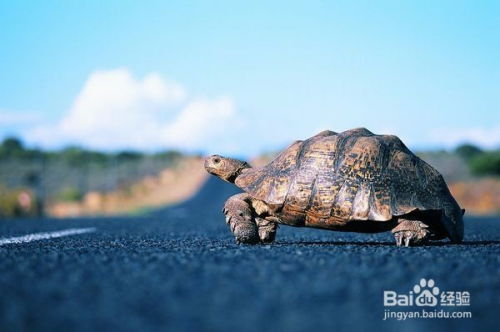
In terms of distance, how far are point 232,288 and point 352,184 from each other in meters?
3.01

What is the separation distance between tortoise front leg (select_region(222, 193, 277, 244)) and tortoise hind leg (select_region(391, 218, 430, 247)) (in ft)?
4.68

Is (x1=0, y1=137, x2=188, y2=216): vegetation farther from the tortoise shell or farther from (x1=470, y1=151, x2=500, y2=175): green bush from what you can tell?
(x1=470, y1=151, x2=500, y2=175): green bush

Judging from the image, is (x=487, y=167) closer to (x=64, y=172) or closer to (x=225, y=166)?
(x=64, y=172)

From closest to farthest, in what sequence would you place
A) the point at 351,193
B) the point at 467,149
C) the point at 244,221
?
the point at 351,193, the point at 244,221, the point at 467,149

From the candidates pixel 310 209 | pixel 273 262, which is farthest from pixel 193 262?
pixel 310 209

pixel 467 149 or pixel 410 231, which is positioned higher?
pixel 467 149

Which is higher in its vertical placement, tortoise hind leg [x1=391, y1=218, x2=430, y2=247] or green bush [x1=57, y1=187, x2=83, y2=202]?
green bush [x1=57, y1=187, x2=83, y2=202]

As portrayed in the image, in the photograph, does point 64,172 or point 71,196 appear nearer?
point 71,196

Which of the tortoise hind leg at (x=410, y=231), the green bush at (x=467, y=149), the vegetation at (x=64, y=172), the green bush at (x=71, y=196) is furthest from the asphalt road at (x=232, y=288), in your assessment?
the green bush at (x=467, y=149)

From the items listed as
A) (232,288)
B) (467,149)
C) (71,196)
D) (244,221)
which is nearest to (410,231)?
(244,221)

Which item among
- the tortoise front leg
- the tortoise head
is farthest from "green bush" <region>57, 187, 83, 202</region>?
the tortoise front leg

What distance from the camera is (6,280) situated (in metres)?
4.43

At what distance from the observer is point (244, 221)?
7.27 m

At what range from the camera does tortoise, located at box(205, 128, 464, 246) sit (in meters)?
6.73
